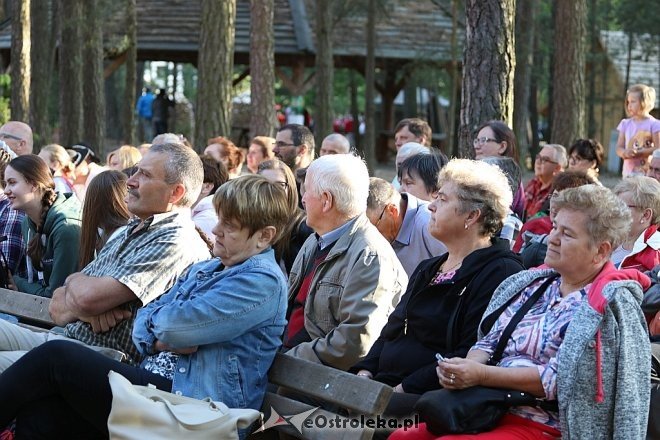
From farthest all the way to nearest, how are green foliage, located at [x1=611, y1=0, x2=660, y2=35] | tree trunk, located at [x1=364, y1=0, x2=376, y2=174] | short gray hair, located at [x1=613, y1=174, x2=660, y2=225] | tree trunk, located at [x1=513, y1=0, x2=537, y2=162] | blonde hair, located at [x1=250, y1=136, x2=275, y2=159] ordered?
green foliage, located at [x1=611, y1=0, x2=660, y2=35] < tree trunk, located at [x1=364, y1=0, x2=376, y2=174] < tree trunk, located at [x1=513, y1=0, x2=537, y2=162] < blonde hair, located at [x1=250, y1=136, x2=275, y2=159] < short gray hair, located at [x1=613, y1=174, x2=660, y2=225]

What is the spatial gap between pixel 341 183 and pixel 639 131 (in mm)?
7063

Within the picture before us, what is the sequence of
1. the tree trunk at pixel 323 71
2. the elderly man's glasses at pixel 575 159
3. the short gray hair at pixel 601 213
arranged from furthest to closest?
1. the tree trunk at pixel 323 71
2. the elderly man's glasses at pixel 575 159
3. the short gray hair at pixel 601 213

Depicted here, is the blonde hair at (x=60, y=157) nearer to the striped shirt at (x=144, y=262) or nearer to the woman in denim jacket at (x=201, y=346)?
the striped shirt at (x=144, y=262)

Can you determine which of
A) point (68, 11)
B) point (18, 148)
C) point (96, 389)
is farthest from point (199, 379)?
point (68, 11)

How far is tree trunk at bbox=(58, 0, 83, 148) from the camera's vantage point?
18.5 meters

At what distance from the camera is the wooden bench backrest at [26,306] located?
588 cm

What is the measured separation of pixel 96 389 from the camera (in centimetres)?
446

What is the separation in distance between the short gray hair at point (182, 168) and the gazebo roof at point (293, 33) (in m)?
21.6

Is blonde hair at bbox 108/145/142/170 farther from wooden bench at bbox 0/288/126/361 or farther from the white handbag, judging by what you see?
the white handbag

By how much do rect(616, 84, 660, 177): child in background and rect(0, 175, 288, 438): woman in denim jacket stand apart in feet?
24.6

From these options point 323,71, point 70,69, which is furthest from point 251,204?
point 323,71

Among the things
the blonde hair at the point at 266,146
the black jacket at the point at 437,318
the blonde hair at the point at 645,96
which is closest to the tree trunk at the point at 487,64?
the blonde hair at the point at 266,146

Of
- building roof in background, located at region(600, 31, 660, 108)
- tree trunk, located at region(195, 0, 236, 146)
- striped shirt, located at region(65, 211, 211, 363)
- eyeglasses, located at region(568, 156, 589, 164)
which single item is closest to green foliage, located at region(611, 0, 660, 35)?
building roof in background, located at region(600, 31, 660, 108)

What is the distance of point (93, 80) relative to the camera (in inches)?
779
